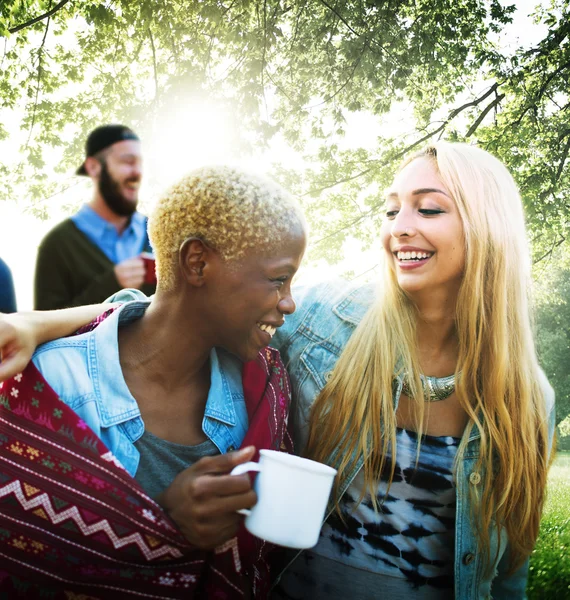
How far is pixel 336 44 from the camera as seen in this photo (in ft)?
29.0

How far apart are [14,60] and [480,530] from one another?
30.3 feet

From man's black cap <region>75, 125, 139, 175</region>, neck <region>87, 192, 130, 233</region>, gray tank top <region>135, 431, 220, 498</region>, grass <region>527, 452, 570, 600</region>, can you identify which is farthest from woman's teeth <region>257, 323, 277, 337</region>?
grass <region>527, 452, 570, 600</region>

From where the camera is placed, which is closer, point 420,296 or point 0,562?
point 0,562

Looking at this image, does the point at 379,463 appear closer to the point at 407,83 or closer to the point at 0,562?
the point at 0,562

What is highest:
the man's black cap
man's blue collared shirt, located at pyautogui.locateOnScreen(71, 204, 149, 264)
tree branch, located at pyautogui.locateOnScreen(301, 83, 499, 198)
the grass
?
tree branch, located at pyautogui.locateOnScreen(301, 83, 499, 198)

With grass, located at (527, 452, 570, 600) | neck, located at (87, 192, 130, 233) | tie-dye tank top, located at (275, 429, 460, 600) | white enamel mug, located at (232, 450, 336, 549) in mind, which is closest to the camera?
white enamel mug, located at (232, 450, 336, 549)

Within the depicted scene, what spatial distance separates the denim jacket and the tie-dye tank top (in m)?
0.05

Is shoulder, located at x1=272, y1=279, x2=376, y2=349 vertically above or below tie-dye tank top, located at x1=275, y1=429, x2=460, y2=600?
above

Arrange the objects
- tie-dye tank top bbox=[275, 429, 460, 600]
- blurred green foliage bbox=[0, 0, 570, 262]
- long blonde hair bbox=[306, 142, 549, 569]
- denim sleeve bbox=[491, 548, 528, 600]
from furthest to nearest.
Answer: blurred green foliage bbox=[0, 0, 570, 262] < denim sleeve bbox=[491, 548, 528, 600] < long blonde hair bbox=[306, 142, 549, 569] < tie-dye tank top bbox=[275, 429, 460, 600]

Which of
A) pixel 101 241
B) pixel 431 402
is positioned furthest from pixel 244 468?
pixel 101 241

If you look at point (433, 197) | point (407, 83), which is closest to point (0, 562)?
point (433, 197)

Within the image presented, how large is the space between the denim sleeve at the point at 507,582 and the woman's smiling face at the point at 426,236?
121 centimetres

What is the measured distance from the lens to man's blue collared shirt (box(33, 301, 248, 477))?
1599mm

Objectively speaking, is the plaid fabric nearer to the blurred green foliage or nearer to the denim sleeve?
the denim sleeve
